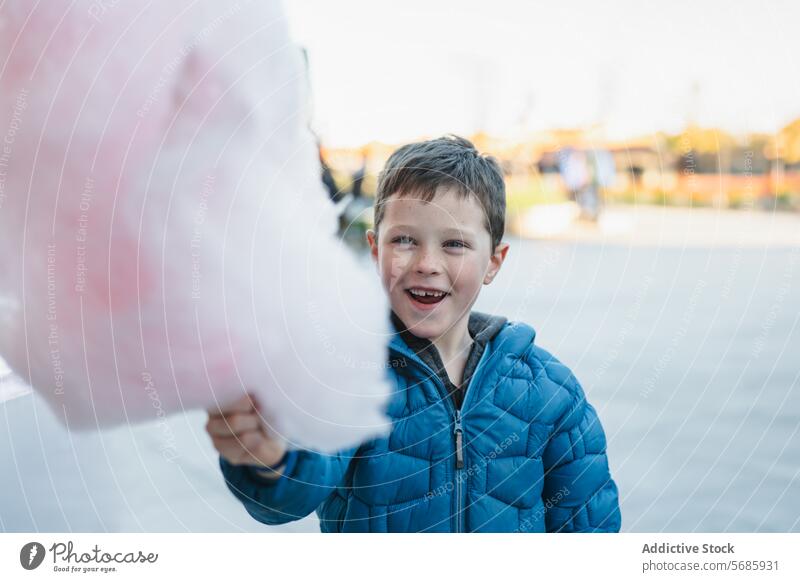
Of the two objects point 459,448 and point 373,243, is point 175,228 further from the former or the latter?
point 459,448

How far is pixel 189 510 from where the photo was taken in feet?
4.12

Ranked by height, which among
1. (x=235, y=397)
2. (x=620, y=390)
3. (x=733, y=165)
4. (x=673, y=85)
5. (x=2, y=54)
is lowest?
(x=620, y=390)

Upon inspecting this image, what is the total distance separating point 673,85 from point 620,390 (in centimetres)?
78

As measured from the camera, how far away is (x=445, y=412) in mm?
981

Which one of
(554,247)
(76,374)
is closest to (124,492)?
(76,374)

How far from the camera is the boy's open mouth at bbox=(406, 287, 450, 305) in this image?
101 cm

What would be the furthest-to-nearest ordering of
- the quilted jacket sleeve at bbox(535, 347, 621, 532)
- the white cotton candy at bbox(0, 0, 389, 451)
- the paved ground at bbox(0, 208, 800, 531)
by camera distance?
the paved ground at bbox(0, 208, 800, 531) → the quilted jacket sleeve at bbox(535, 347, 621, 532) → the white cotton candy at bbox(0, 0, 389, 451)

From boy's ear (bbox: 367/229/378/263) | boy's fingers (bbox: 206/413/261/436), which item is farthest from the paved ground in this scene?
boy's ear (bbox: 367/229/378/263)

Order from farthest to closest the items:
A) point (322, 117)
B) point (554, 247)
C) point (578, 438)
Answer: point (554, 247) < point (322, 117) < point (578, 438)

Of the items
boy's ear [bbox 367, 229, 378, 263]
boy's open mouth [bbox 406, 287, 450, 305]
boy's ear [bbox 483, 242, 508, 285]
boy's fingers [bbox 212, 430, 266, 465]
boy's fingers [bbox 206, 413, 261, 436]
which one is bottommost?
boy's fingers [bbox 212, 430, 266, 465]

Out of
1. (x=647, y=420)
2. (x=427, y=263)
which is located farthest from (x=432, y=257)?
(x=647, y=420)

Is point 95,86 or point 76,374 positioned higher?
point 95,86

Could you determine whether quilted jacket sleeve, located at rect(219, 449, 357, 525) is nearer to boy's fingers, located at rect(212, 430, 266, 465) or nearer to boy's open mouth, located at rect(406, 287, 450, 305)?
boy's fingers, located at rect(212, 430, 266, 465)
